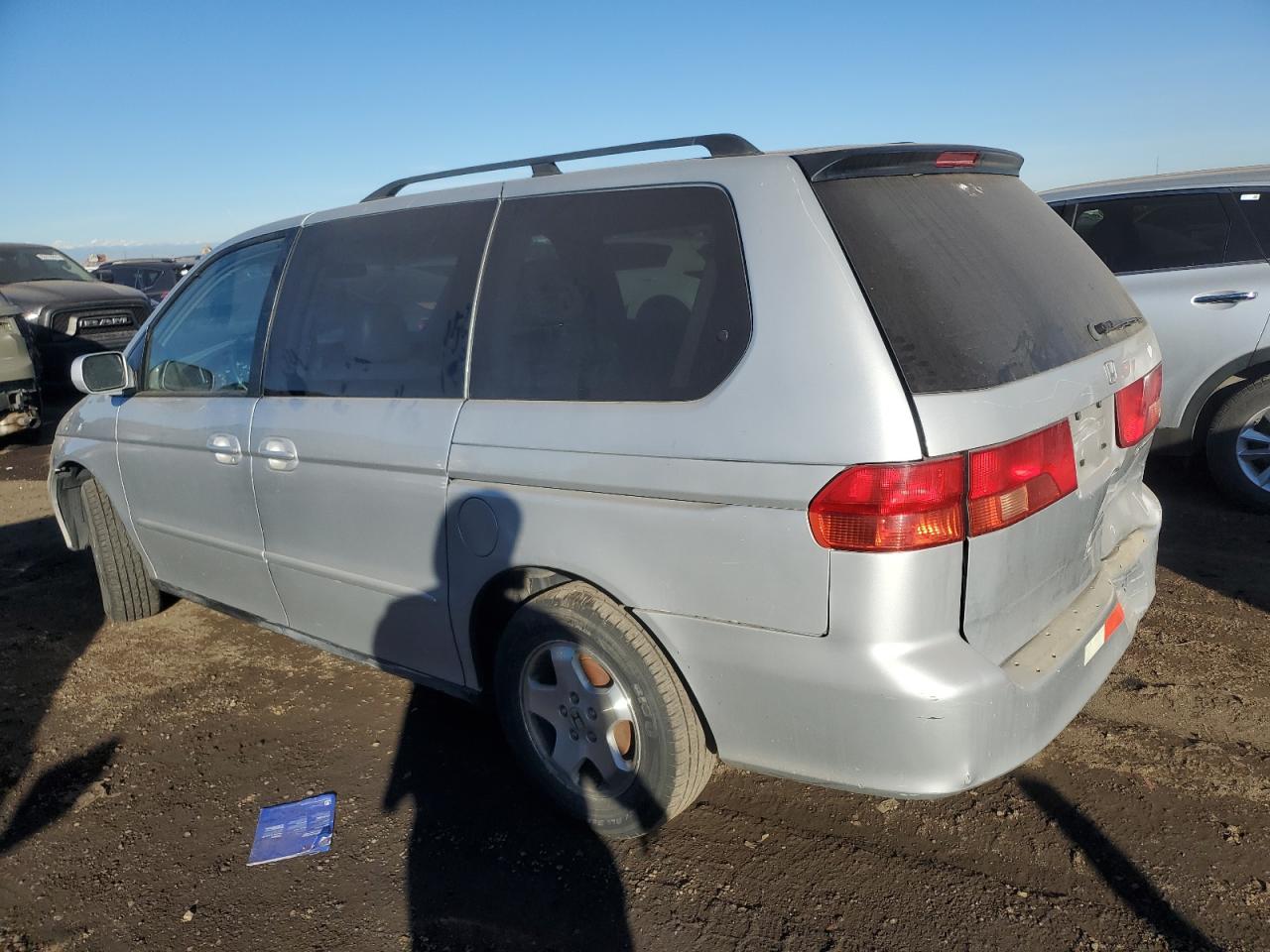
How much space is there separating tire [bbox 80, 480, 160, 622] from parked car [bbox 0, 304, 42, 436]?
533cm

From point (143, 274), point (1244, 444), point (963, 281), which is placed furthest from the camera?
point (143, 274)

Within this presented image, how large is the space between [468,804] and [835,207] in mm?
2154

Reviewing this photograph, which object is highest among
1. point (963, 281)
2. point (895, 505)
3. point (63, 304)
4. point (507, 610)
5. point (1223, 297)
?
point (63, 304)

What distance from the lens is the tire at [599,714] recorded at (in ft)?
8.11

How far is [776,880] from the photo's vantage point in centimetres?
257

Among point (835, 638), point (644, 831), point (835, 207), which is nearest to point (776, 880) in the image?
point (644, 831)

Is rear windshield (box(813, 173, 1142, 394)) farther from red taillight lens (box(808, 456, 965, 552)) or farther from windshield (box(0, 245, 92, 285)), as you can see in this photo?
windshield (box(0, 245, 92, 285))

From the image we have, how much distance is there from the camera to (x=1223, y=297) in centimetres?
509

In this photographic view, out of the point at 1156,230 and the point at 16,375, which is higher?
the point at 1156,230

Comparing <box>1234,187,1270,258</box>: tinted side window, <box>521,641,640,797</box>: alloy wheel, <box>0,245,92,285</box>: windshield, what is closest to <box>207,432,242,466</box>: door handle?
<box>521,641,640,797</box>: alloy wheel

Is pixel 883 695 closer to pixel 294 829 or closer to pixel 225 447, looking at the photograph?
pixel 294 829

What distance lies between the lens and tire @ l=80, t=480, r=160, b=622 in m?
4.43

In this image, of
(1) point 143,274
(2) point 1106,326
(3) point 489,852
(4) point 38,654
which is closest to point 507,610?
(3) point 489,852

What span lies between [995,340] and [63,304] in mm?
12413
